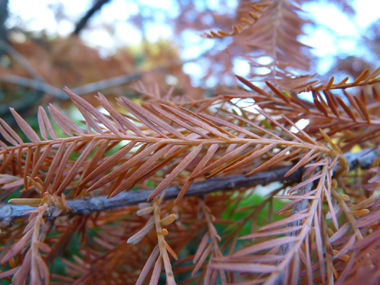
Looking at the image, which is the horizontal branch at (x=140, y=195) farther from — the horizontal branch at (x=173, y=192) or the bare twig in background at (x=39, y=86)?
the bare twig in background at (x=39, y=86)

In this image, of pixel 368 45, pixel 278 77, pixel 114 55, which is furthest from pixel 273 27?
pixel 114 55

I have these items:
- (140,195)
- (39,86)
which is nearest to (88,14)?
(39,86)

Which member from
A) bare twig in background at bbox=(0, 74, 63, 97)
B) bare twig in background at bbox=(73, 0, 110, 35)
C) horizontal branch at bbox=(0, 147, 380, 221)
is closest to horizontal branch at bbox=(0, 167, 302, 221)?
horizontal branch at bbox=(0, 147, 380, 221)

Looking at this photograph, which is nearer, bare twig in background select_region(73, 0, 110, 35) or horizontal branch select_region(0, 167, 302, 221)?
horizontal branch select_region(0, 167, 302, 221)

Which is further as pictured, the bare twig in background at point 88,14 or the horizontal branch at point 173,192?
the bare twig in background at point 88,14

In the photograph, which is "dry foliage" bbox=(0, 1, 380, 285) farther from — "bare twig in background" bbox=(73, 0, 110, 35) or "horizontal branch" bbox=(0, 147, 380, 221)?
"bare twig in background" bbox=(73, 0, 110, 35)

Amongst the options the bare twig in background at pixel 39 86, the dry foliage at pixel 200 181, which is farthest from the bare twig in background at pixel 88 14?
the dry foliage at pixel 200 181

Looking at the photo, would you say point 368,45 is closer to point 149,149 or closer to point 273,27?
point 273,27

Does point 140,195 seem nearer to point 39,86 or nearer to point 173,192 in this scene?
point 173,192
